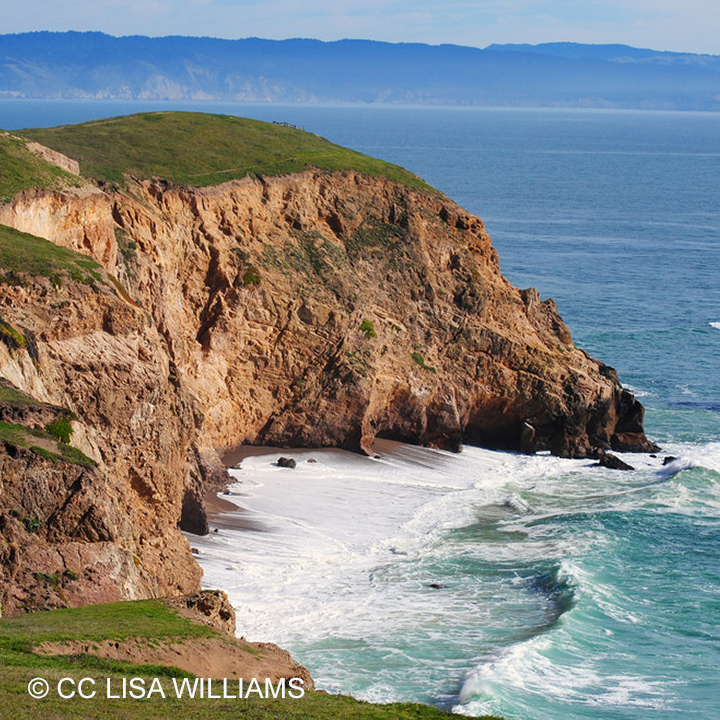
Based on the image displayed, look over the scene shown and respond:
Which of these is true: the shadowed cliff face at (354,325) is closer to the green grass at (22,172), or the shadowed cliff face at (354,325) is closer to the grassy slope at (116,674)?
the green grass at (22,172)

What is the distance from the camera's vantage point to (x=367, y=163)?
60.2 m

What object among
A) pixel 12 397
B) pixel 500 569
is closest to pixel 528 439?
pixel 500 569

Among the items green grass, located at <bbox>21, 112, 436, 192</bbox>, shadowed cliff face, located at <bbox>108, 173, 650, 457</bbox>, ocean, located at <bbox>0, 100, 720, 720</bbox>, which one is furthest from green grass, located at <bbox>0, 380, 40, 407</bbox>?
green grass, located at <bbox>21, 112, 436, 192</bbox>

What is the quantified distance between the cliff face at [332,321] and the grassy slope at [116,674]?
36.2ft

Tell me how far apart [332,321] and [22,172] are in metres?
14.9

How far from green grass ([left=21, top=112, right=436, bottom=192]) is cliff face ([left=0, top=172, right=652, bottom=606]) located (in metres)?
1.23

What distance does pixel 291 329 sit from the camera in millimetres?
50750

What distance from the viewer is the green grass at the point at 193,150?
5181 centimetres

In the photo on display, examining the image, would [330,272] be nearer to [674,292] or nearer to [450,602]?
[450,602]

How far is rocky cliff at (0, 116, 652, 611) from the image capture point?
1315 inches

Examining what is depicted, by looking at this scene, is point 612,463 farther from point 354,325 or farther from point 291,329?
point 291,329

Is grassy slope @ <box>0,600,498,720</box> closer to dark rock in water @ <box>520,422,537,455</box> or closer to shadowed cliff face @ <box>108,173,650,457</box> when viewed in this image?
shadowed cliff face @ <box>108,173,650,457</box>

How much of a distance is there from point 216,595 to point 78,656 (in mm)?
5893

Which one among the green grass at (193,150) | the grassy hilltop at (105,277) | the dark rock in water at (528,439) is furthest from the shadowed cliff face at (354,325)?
the grassy hilltop at (105,277)
